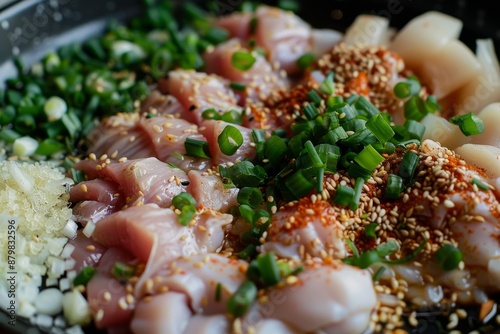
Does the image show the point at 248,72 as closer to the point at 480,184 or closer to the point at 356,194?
the point at 356,194

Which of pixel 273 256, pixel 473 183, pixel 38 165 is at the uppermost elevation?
pixel 473 183

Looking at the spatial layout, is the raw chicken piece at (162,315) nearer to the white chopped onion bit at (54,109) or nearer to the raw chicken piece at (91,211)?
the raw chicken piece at (91,211)

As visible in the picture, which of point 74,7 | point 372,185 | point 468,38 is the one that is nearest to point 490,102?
point 468,38

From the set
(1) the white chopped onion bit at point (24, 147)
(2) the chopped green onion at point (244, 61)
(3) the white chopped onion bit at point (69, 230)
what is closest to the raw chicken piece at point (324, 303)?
(3) the white chopped onion bit at point (69, 230)

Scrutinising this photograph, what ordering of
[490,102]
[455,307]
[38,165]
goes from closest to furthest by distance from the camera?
[455,307] → [38,165] → [490,102]

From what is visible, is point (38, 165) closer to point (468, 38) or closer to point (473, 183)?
point (473, 183)

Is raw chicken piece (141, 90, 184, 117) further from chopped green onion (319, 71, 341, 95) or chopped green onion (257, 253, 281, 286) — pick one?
chopped green onion (257, 253, 281, 286)

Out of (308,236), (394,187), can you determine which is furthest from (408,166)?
(308,236)

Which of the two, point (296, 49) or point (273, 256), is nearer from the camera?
point (273, 256)
